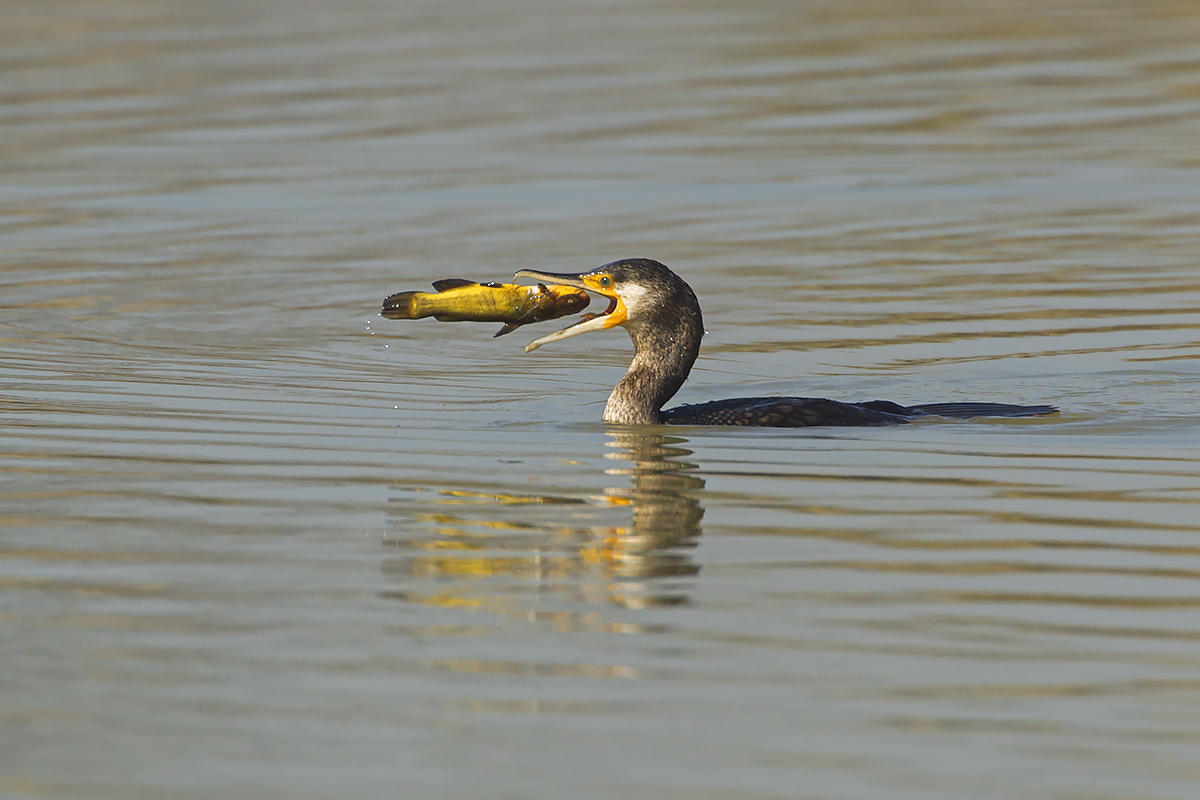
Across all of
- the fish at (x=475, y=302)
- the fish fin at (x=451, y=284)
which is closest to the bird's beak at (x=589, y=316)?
the fish at (x=475, y=302)

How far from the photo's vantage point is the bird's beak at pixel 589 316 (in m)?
9.91

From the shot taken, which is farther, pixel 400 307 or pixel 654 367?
pixel 654 367

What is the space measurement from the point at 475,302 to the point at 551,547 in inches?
114

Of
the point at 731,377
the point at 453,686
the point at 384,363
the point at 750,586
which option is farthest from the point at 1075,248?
the point at 453,686

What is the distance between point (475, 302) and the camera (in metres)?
10.1

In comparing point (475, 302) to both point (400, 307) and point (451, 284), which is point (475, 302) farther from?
point (400, 307)

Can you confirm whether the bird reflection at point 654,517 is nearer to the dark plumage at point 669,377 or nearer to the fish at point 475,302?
the dark plumage at point 669,377

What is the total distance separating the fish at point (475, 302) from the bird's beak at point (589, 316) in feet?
0.44

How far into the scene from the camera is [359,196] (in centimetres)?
1889

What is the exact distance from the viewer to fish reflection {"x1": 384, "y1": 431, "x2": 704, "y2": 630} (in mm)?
6660

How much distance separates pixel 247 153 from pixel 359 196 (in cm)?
251

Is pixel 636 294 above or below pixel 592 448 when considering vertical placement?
above

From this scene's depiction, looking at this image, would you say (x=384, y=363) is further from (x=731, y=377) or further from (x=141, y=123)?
(x=141, y=123)

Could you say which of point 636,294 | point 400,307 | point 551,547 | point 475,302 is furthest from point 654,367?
point 551,547
